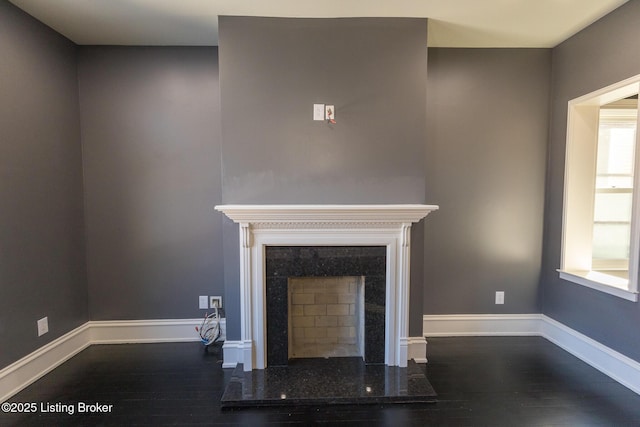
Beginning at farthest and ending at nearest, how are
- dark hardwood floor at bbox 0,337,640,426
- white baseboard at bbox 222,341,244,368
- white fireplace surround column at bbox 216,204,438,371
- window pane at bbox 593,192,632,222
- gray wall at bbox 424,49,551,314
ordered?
window pane at bbox 593,192,632,222, gray wall at bbox 424,49,551,314, white baseboard at bbox 222,341,244,368, white fireplace surround column at bbox 216,204,438,371, dark hardwood floor at bbox 0,337,640,426

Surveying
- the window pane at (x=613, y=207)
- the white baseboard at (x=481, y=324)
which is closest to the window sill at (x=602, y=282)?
the white baseboard at (x=481, y=324)

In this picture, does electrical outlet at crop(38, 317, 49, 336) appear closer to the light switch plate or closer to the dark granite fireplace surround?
the dark granite fireplace surround

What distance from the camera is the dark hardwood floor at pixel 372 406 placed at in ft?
5.43

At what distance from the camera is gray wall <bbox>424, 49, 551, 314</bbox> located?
252 centimetres

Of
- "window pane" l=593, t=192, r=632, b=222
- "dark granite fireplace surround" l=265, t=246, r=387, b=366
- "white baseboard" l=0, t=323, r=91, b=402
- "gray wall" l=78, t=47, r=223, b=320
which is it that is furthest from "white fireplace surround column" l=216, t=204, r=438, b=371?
"window pane" l=593, t=192, r=632, b=222

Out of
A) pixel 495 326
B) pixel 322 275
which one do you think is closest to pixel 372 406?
pixel 322 275

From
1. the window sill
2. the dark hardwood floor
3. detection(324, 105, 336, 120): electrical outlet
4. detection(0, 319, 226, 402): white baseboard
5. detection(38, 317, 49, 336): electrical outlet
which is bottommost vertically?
the dark hardwood floor

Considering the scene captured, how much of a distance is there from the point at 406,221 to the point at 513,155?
139 centimetres

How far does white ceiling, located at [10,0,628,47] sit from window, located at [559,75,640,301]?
2.05ft

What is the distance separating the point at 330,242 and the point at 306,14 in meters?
1.63

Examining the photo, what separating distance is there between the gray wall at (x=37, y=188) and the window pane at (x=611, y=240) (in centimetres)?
466

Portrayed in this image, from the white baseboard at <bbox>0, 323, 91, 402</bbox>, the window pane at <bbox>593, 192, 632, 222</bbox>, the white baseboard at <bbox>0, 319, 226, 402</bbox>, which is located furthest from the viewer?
the window pane at <bbox>593, 192, 632, 222</bbox>

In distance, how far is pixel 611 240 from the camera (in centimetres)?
269

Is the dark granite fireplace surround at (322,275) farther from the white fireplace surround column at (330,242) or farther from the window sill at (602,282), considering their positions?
the window sill at (602,282)
